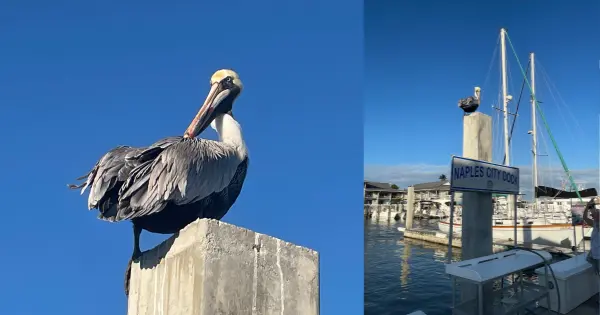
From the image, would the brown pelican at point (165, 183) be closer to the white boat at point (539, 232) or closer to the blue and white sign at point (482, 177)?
the blue and white sign at point (482, 177)

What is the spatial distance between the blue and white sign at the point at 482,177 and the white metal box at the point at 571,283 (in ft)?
4.19

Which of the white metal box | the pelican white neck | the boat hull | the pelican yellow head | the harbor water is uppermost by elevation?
the pelican yellow head

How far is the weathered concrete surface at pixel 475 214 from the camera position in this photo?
571 centimetres

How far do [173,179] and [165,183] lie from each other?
68 millimetres

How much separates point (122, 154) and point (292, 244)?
1600 mm

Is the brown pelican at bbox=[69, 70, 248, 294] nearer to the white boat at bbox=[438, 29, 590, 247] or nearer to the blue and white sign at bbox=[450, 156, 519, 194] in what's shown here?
the blue and white sign at bbox=[450, 156, 519, 194]

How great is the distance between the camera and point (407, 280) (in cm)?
1324

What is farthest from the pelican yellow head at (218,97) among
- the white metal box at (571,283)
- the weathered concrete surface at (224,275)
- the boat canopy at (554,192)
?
the boat canopy at (554,192)

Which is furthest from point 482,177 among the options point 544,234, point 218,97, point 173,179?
point 544,234

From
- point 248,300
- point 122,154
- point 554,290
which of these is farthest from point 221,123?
point 554,290

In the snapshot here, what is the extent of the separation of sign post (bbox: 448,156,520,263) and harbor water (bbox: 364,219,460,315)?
12.4 feet

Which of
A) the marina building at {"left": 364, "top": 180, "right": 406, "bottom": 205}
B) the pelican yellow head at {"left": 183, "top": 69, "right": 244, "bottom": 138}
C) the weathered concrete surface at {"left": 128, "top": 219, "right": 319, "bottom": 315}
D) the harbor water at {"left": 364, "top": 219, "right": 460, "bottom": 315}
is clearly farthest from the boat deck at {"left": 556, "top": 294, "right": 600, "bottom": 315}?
the marina building at {"left": 364, "top": 180, "right": 406, "bottom": 205}

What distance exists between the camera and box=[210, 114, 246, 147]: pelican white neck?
420 cm

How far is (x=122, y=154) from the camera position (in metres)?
3.52
